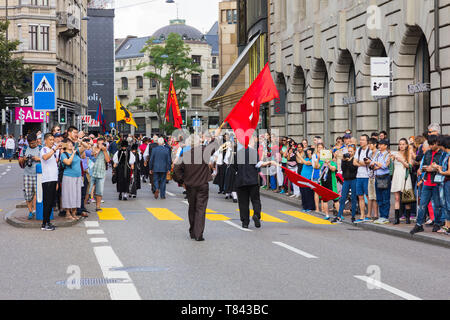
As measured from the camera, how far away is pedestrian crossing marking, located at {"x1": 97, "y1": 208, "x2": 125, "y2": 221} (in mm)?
16938

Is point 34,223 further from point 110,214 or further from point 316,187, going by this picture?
point 316,187

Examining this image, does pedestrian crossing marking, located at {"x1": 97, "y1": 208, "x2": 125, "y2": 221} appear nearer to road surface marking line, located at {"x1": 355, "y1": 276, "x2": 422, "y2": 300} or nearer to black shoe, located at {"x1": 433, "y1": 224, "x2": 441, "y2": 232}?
black shoe, located at {"x1": 433, "y1": 224, "x2": 441, "y2": 232}

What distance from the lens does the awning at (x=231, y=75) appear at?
134 ft

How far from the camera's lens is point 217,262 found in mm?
10352

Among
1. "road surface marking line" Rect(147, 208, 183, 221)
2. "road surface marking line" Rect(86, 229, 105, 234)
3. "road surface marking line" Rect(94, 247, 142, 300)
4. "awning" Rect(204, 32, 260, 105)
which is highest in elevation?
"awning" Rect(204, 32, 260, 105)

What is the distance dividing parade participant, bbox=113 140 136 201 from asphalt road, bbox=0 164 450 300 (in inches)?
212

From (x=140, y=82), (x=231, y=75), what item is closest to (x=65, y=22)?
(x=231, y=75)

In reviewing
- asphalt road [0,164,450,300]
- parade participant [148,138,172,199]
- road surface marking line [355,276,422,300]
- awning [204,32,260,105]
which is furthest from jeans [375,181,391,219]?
awning [204,32,260,105]

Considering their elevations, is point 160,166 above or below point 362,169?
below

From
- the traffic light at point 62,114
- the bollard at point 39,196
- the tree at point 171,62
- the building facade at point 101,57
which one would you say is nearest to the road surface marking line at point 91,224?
the bollard at point 39,196

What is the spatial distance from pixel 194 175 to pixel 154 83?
104 metres

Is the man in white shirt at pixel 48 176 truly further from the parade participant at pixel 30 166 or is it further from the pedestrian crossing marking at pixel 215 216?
the pedestrian crossing marking at pixel 215 216

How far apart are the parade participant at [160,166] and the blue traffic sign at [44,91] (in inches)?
224

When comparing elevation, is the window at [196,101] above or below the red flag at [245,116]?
above
